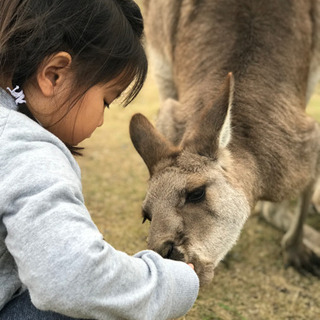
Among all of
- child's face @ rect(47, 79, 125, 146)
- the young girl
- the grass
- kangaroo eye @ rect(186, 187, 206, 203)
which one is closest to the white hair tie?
the young girl

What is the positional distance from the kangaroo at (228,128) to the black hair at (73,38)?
680 mm

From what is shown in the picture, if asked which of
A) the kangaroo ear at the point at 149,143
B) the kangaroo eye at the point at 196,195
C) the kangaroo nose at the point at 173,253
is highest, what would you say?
the kangaroo ear at the point at 149,143

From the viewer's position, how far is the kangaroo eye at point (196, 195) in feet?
6.99

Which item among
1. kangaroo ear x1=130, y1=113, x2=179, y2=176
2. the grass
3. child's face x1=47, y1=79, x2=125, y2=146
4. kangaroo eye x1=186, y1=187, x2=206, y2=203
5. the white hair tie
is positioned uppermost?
the white hair tie

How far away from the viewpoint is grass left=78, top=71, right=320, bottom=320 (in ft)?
8.84

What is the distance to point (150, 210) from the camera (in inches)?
83.9

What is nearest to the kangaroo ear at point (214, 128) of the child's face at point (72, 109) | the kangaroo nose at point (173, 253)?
the kangaroo nose at point (173, 253)

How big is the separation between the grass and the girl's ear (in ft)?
4.55

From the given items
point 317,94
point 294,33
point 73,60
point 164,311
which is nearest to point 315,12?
point 294,33

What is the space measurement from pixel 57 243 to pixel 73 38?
2.08ft

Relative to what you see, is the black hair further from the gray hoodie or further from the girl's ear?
the gray hoodie

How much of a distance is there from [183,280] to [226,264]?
5.51ft

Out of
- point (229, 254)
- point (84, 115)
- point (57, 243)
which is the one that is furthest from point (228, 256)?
point (57, 243)

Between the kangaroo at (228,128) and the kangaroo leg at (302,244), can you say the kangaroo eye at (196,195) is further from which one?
the kangaroo leg at (302,244)
